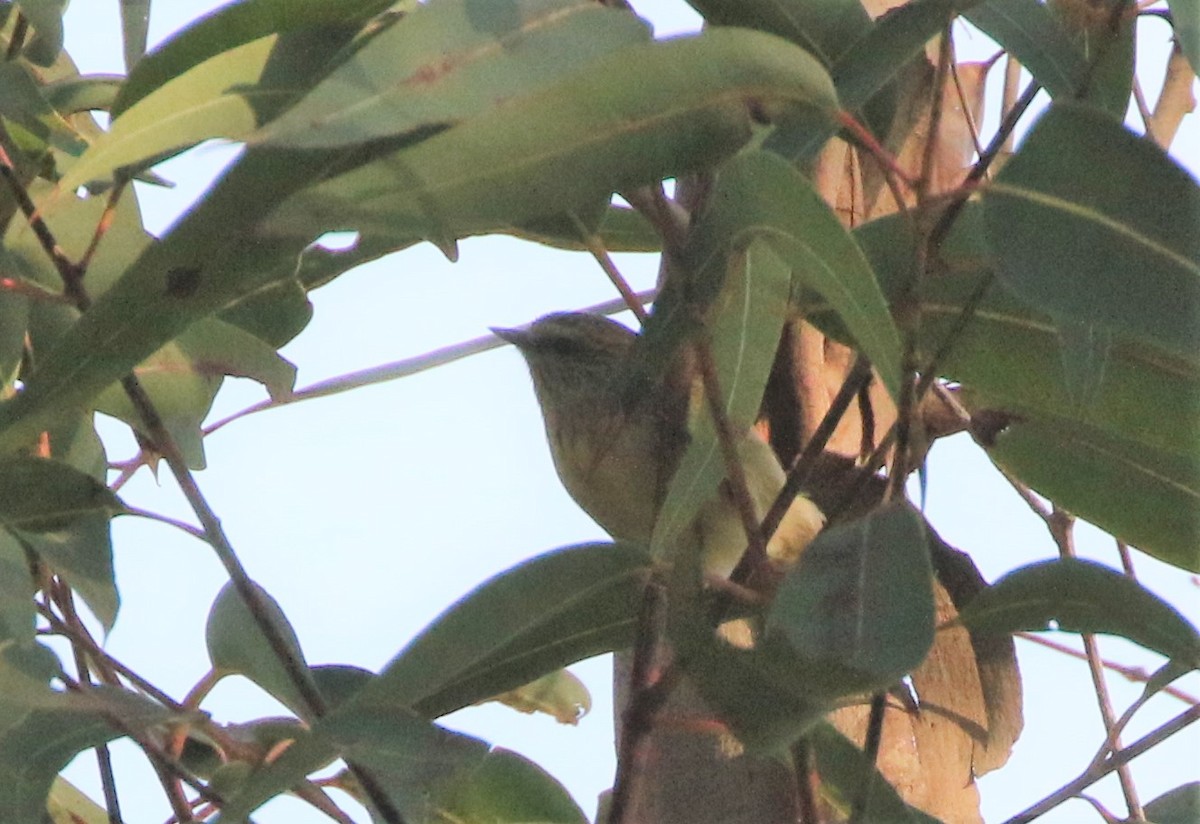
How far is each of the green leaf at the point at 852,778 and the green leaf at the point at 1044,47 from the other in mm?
489

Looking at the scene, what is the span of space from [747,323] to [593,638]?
0.26 meters

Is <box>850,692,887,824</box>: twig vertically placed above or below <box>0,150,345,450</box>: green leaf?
below

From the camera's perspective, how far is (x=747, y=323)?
3.70ft

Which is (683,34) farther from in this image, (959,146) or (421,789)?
(959,146)

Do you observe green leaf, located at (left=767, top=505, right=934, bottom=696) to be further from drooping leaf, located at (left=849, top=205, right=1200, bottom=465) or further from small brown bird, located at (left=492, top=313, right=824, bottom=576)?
small brown bird, located at (left=492, top=313, right=824, bottom=576)

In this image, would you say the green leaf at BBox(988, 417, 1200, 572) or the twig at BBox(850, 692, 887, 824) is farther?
the green leaf at BBox(988, 417, 1200, 572)

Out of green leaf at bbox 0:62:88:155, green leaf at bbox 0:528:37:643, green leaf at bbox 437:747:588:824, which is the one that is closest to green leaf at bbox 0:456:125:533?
green leaf at bbox 0:528:37:643

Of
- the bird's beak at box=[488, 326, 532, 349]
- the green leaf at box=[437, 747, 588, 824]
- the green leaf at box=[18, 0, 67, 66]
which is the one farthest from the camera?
the bird's beak at box=[488, 326, 532, 349]

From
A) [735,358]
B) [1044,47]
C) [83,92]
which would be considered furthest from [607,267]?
[83,92]

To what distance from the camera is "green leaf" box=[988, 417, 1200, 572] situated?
49.7 inches

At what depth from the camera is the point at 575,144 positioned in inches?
31.7

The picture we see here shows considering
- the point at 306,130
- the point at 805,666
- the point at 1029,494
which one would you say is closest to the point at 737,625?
the point at 1029,494

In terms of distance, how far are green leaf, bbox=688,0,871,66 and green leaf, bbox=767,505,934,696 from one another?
12.5 inches

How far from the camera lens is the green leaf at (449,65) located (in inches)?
28.7
